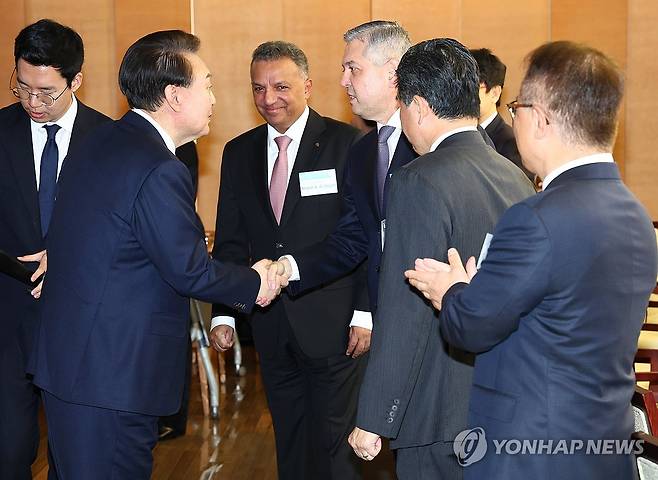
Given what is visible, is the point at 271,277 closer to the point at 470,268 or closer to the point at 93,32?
the point at 470,268

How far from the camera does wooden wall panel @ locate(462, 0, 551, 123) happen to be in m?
7.75

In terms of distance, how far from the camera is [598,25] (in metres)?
7.62

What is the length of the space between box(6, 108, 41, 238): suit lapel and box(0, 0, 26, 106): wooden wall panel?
4.47 m

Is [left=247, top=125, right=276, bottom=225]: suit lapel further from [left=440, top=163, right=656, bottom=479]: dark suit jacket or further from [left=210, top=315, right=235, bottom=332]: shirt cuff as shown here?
[left=440, top=163, right=656, bottom=479]: dark suit jacket

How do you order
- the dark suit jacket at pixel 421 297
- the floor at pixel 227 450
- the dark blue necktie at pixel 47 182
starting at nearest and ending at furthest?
the dark suit jacket at pixel 421 297 → the dark blue necktie at pixel 47 182 → the floor at pixel 227 450

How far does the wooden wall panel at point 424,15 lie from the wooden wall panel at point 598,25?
0.85 m

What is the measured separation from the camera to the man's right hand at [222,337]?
3.79 metres

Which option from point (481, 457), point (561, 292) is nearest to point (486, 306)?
point (561, 292)

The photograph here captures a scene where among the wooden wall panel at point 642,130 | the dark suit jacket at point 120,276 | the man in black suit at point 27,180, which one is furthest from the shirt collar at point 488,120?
the wooden wall panel at point 642,130

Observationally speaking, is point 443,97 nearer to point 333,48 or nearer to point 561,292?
point 561,292

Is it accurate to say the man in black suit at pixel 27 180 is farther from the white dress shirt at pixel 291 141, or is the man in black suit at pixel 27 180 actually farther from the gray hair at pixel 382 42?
the gray hair at pixel 382 42

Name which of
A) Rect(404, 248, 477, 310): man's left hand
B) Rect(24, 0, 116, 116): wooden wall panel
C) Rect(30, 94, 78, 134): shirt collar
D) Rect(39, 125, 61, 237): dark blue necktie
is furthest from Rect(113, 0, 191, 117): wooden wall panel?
Rect(404, 248, 477, 310): man's left hand

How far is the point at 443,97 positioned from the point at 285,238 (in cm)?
151

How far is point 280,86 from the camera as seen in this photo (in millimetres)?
3969
